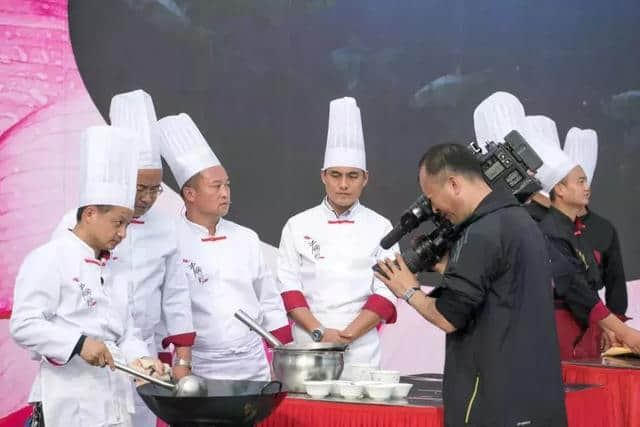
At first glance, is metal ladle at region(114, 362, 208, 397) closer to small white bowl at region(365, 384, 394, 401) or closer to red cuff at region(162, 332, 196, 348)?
small white bowl at region(365, 384, 394, 401)

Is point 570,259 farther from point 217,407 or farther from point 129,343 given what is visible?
point 217,407

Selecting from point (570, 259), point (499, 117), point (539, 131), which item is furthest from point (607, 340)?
point (499, 117)

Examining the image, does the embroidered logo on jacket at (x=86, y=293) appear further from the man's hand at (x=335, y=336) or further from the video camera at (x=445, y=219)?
the man's hand at (x=335, y=336)

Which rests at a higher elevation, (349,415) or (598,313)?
(598,313)

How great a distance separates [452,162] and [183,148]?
150cm

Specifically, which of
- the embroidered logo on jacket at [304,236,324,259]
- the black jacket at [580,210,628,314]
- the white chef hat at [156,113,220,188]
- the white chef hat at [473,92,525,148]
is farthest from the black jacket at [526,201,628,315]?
the white chef hat at [156,113,220,188]

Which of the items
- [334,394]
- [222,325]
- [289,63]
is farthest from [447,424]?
[289,63]

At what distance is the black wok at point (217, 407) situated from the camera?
8.55 ft

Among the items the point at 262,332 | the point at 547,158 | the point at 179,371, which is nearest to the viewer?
the point at 262,332

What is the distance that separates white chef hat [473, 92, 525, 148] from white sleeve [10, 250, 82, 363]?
6.72 ft

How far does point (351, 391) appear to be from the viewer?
3.01 m

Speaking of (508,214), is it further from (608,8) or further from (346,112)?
(608,8)

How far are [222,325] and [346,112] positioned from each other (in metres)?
1.05

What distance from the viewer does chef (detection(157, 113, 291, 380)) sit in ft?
12.7
